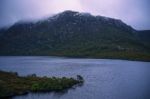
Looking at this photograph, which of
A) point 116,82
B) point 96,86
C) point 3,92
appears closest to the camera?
point 3,92

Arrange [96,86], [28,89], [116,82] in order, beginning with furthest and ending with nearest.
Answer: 1. [116,82]
2. [96,86]
3. [28,89]

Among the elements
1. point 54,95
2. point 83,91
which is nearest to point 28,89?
point 54,95

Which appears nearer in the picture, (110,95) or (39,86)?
(110,95)

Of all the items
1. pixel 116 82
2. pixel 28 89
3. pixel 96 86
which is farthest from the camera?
pixel 116 82

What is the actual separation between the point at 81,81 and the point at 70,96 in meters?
29.2

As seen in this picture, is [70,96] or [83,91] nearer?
[70,96]

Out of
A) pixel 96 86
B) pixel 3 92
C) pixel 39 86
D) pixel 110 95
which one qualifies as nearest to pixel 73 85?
pixel 96 86

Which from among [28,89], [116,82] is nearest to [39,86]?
[28,89]

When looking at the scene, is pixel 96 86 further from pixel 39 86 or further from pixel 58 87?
pixel 39 86

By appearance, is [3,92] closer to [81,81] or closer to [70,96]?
[70,96]

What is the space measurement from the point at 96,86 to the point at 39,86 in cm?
2376

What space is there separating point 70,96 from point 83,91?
863 centimetres

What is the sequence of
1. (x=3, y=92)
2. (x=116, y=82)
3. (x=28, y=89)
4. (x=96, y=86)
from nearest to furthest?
(x=3, y=92) < (x=28, y=89) < (x=96, y=86) < (x=116, y=82)

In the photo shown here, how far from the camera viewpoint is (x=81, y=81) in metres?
120
